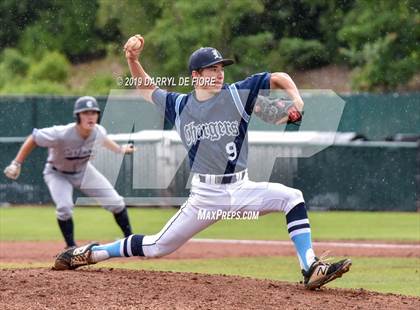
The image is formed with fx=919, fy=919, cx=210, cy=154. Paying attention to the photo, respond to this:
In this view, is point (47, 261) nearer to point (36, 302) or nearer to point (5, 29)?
point (36, 302)

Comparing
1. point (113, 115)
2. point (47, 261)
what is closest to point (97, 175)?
point (47, 261)

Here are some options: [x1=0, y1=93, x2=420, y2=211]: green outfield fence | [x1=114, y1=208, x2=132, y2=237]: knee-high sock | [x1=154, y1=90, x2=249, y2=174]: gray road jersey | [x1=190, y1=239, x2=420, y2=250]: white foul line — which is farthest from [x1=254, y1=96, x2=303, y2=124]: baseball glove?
[x1=0, y1=93, x2=420, y2=211]: green outfield fence

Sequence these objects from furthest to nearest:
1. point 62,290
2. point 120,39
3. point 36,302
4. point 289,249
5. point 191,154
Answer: point 120,39
point 289,249
point 191,154
point 62,290
point 36,302

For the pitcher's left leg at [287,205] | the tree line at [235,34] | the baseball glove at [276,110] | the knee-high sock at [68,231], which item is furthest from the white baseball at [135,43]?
the tree line at [235,34]

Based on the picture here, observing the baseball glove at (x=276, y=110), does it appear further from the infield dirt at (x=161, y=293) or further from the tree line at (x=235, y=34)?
the tree line at (x=235, y=34)

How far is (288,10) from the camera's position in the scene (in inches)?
992

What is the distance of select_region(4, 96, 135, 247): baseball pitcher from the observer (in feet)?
37.0

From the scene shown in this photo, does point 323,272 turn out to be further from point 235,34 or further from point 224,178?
point 235,34

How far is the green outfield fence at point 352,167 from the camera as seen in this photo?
17906mm

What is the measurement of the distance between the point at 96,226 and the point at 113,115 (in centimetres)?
441

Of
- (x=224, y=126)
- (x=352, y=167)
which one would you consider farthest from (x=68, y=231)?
(x=352, y=167)

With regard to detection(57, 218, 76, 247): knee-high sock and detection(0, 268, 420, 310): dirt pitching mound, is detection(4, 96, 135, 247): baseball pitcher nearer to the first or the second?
detection(57, 218, 76, 247): knee-high sock

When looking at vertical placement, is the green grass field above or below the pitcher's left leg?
below

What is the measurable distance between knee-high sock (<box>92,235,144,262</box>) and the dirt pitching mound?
16cm
